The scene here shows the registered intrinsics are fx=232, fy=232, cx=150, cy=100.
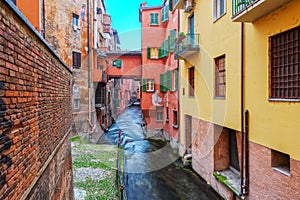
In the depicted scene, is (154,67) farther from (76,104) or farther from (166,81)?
(76,104)

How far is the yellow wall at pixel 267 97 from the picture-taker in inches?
203

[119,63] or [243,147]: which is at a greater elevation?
[119,63]

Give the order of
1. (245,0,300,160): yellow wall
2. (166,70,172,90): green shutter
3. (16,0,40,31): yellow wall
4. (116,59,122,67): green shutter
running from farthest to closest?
(116,59,122,67): green shutter < (166,70,172,90): green shutter < (16,0,40,31): yellow wall < (245,0,300,160): yellow wall

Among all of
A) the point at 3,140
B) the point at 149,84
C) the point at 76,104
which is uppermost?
the point at 149,84

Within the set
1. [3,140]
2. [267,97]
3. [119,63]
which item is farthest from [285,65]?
[119,63]

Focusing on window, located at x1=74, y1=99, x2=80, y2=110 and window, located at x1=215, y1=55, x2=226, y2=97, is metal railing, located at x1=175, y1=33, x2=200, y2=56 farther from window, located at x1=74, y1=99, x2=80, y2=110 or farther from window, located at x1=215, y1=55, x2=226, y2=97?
window, located at x1=74, y1=99, x2=80, y2=110

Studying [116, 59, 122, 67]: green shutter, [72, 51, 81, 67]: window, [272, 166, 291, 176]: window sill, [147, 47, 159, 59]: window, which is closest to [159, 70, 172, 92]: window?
[147, 47, 159, 59]: window

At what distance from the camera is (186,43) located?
11875mm

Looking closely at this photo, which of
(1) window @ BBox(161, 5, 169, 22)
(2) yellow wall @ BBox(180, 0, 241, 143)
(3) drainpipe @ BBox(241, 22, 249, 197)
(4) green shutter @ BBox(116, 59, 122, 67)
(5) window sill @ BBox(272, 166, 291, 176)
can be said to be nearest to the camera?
(5) window sill @ BBox(272, 166, 291, 176)

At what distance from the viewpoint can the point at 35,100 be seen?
129 inches

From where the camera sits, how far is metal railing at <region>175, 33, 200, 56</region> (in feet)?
37.0

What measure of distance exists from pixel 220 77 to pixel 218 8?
2744mm

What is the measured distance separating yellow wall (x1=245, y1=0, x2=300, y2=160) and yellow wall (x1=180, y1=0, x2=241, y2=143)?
31.6 inches

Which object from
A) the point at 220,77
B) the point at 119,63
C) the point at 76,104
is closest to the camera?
the point at 220,77
